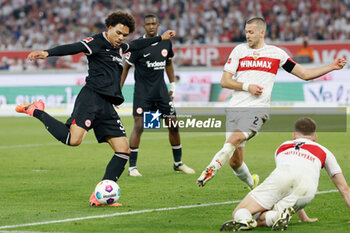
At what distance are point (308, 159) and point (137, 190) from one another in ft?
11.8

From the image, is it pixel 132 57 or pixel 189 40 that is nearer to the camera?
pixel 132 57

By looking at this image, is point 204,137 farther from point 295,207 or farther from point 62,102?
point 295,207

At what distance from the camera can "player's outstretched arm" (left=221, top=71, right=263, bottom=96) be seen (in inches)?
340

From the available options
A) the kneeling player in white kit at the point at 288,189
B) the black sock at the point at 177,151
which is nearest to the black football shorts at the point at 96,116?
the kneeling player in white kit at the point at 288,189

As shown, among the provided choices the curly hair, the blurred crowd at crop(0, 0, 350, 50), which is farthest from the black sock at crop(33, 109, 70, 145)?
the blurred crowd at crop(0, 0, 350, 50)

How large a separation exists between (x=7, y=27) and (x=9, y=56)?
17.4 ft

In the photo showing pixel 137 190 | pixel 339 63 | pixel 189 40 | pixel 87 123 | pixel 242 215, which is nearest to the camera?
pixel 242 215

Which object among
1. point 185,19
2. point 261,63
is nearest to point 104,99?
point 261,63

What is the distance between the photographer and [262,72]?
29.3ft

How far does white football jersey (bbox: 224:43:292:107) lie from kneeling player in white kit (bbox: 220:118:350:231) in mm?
2011

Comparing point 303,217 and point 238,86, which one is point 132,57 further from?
point 303,217

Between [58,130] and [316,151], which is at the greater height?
[316,151]

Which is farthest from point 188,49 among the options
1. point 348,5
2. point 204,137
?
point 204,137

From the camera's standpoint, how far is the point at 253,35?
29.2 feet
